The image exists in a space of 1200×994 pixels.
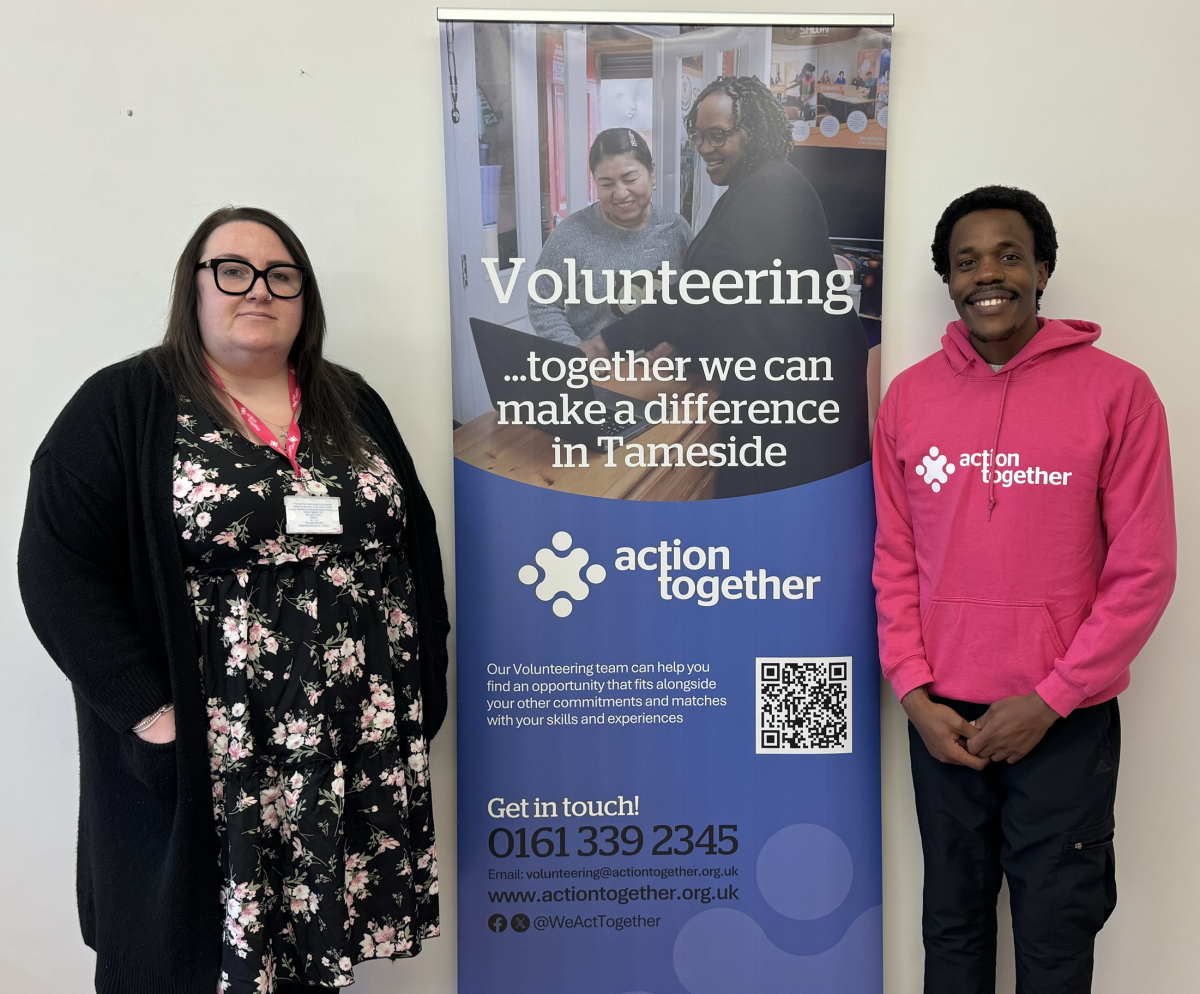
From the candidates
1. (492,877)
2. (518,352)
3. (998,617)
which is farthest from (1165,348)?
(492,877)

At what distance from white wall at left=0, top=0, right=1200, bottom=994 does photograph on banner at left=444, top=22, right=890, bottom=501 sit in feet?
0.30

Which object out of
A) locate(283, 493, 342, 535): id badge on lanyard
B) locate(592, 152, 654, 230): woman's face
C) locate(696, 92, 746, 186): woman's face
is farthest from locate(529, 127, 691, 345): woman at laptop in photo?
locate(283, 493, 342, 535): id badge on lanyard

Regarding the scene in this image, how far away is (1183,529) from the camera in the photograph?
1.78m

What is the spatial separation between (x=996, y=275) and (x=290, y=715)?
55.0 inches

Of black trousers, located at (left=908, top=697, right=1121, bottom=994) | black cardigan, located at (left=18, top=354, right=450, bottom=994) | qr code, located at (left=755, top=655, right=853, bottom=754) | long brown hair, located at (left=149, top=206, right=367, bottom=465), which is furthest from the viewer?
qr code, located at (left=755, top=655, right=853, bottom=754)

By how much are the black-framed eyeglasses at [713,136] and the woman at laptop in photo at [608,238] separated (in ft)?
0.32

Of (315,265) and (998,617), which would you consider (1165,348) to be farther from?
(315,265)

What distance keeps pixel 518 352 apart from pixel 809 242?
25.2 inches

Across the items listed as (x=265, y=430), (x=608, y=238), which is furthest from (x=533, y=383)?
(x=265, y=430)

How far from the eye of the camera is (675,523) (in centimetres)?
171

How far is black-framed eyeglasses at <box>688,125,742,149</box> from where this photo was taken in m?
1.67

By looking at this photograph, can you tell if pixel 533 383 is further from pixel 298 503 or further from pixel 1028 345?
pixel 1028 345

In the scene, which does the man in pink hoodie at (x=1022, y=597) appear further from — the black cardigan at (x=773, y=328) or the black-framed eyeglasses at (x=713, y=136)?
the black-framed eyeglasses at (x=713, y=136)

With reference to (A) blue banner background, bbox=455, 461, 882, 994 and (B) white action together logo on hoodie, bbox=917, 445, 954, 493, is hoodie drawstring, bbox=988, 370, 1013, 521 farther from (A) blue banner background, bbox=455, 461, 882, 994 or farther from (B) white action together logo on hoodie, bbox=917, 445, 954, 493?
(A) blue banner background, bbox=455, 461, 882, 994
